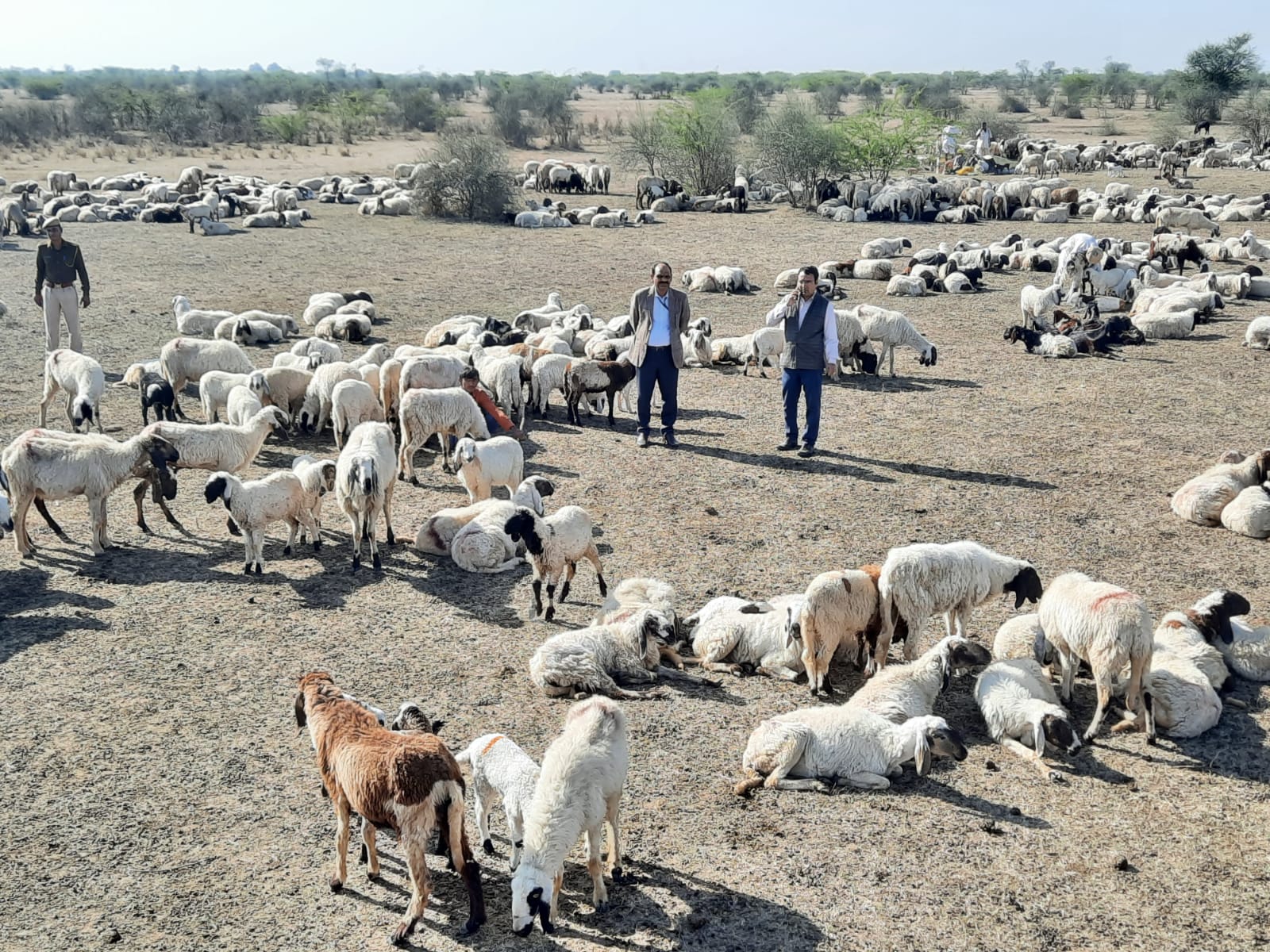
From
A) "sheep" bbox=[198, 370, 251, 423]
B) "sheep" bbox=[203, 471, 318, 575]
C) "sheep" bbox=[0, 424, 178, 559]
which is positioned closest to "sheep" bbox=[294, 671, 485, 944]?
"sheep" bbox=[203, 471, 318, 575]

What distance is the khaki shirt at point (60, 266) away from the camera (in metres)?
14.4

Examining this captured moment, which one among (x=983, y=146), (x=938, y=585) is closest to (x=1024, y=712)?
(x=938, y=585)

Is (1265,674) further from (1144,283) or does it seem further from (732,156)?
(732,156)

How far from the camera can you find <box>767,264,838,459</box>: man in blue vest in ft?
39.0

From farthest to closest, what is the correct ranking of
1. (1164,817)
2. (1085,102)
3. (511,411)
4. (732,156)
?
(1085,102) → (732,156) → (511,411) → (1164,817)

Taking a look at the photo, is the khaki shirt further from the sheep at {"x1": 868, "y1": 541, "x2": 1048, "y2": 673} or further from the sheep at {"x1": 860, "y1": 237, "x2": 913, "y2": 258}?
the sheep at {"x1": 860, "y1": 237, "x2": 913, "y2": 258}

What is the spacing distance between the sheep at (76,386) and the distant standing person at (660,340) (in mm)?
6304

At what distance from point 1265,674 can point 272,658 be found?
23.1 feet

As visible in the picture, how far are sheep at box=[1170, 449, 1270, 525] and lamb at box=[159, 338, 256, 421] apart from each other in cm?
1100

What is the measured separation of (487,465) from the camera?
10469 mm

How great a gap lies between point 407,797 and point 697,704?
2678mm

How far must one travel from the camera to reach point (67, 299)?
14555 millimetres

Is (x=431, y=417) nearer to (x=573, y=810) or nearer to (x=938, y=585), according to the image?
(x=938, y=585)

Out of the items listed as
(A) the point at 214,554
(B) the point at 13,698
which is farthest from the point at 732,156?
(B) the point at 13,698
